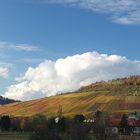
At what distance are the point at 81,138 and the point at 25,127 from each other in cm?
8060

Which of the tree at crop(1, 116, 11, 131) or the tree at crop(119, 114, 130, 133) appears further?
the tree at crop(1, 116, 11, 131)

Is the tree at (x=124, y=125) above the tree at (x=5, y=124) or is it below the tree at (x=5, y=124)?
below

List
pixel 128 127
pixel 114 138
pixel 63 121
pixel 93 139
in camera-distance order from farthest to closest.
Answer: pixel 128 127 → pixel 63 121 → pixel 93 139 → pixel 114 138

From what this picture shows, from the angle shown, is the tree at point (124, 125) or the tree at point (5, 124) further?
the tree at point (5, 124)

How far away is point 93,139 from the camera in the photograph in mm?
110812

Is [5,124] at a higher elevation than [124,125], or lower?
higher

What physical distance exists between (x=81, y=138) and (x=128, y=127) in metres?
79.5

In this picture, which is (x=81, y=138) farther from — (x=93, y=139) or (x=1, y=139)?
(x=1, y=139)

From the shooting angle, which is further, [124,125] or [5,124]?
[5,124]

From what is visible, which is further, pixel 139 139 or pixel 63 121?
pixel 63 121

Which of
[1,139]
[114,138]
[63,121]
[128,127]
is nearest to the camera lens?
[114,138]

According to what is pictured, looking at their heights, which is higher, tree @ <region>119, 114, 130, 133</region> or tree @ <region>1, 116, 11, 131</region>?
tree @ <region>1, 116, 11, 131</region>

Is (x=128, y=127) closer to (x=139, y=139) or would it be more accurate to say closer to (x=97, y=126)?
(x=139, y=139)

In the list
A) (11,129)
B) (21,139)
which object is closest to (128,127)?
(11,129)
